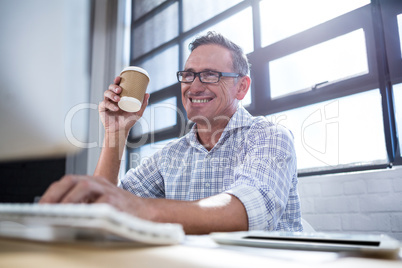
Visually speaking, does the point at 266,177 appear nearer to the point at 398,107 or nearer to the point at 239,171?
the point at 239,171

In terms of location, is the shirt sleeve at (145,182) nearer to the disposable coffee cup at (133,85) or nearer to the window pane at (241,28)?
the disposable coffee cup at (133,85)

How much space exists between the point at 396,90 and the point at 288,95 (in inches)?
21.4

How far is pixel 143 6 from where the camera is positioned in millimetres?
2924

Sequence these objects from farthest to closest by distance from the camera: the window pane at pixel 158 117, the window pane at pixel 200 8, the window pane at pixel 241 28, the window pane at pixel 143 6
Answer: the window pane at pixel 143 6
the window pane at pixel 158 117
the window pane at pixel 200 8
the window pane at pixel 241 28

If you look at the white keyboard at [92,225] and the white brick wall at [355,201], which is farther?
the white brick wall at [355,201]

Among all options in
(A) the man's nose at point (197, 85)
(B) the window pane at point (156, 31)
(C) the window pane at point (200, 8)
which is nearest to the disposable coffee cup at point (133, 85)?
(A) the man's nose at point (197, 85)

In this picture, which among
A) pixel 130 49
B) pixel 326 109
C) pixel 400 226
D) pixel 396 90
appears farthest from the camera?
pixel 130 49

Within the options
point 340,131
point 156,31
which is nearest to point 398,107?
point 340,131

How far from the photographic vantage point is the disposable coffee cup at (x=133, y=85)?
3.29ft

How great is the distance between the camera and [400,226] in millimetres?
1387

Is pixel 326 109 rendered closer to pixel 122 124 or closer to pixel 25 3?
pixel 122 124

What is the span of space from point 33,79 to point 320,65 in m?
1.60

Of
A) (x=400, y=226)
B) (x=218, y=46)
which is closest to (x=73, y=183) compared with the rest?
(x=218, y=46)

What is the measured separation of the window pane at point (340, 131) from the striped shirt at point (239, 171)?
1.95 feet
